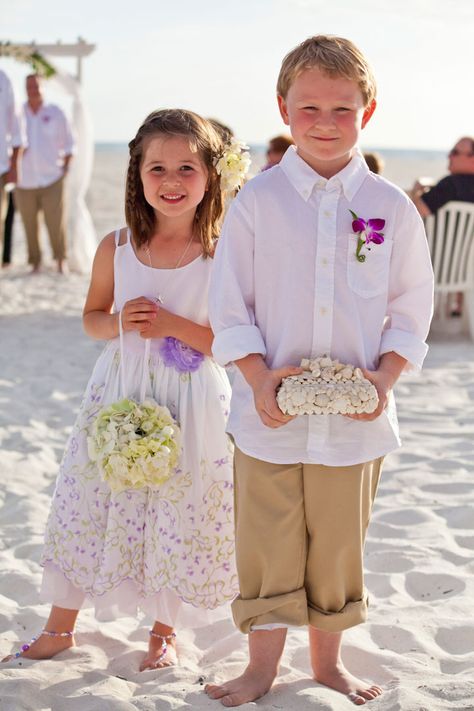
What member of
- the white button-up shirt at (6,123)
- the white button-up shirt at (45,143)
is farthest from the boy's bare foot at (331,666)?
the white button-up shirt at (45,143)

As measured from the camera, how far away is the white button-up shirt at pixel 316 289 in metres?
2.47

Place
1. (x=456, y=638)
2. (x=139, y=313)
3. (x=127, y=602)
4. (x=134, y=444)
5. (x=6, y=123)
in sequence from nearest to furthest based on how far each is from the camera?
(x=134, y=444) < (x=139, y=313) < (x=127, y=602) < (x=456, y=638) < (x=6, y=123)

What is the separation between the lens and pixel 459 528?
4.04m

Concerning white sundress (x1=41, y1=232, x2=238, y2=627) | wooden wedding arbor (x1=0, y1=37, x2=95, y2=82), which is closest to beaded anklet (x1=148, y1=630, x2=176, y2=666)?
white sundress (x1=41, y1=232, x2=238, y2=627)

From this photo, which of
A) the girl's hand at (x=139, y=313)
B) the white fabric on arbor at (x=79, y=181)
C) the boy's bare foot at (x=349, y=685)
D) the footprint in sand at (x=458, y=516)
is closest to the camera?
the boy's bare foot at (x=349, y=685)

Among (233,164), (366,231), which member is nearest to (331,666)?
(366,231)

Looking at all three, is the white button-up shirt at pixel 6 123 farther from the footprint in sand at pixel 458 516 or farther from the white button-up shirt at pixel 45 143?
the footprint in sand at pixel 458 516

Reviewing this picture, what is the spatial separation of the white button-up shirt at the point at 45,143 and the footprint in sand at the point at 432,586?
807cm

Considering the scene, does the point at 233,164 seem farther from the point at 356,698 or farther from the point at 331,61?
the point at 356,698

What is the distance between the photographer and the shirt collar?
8.16ft

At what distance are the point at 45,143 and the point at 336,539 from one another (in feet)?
29.1

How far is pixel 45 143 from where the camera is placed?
1066cm

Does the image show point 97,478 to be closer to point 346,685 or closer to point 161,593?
point 161,593

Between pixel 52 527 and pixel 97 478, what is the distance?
0.78 ft
